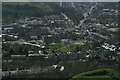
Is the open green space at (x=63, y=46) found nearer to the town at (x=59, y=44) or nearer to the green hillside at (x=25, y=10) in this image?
the town at (x=59, y=44)

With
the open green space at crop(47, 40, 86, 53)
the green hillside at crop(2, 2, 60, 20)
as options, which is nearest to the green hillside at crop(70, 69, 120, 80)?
the open green space at crop(47, 40, 86, 53)

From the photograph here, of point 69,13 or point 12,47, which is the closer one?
point 12,47

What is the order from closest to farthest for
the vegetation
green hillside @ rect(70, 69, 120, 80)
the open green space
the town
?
1. green hillside @ rect(70, 69, 120, 80)
2. the town
3. the open green space
4. the vegetation

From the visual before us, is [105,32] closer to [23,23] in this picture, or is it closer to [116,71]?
[23,23]

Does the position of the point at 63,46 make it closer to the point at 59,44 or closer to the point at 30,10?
the point at 59,44

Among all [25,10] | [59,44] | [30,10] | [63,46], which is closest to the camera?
[63,46]

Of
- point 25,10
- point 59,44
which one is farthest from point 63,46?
point 25,10

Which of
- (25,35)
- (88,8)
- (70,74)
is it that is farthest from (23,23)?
(70,74)

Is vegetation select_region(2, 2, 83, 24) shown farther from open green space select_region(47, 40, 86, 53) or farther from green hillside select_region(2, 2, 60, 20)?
open green space select_region(47, 40, 86, 53)

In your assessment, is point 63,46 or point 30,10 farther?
point 30,10
